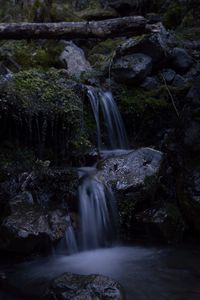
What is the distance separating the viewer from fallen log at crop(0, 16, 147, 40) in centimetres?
768

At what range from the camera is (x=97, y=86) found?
28.6 ft

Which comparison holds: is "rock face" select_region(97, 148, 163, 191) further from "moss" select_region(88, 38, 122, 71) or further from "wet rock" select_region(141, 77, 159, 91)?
"moss" select_region(88, 38, 122, 71)

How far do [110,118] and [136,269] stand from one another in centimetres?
371

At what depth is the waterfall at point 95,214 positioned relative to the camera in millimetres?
6008

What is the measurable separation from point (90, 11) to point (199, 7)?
3.60 meters

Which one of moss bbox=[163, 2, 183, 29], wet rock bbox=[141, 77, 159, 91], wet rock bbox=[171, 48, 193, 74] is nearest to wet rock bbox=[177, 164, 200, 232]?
wet rock bbox=[141, 77, 159, 91]

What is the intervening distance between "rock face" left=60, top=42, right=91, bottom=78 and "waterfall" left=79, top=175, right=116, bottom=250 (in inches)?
160

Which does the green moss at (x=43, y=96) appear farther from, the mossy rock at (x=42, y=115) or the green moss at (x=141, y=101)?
the green moss at (x=141, y=101)

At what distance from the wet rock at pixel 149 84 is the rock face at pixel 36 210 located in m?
3.25

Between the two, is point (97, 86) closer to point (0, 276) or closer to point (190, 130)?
point (190, 130)

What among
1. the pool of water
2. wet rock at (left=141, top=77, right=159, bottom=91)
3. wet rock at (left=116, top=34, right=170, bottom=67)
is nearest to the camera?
the pool of water

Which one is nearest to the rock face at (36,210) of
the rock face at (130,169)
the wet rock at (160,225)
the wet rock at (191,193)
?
the rock face at (130,169)

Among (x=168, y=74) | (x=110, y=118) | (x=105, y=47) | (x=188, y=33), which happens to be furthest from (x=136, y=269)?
(x=188, y=33)

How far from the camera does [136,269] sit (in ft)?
17.1
